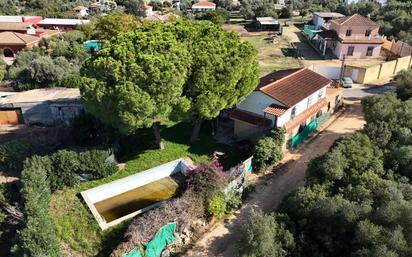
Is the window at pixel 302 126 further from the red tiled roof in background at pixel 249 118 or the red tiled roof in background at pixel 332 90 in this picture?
the red tiled roof in background at pixel 332 90

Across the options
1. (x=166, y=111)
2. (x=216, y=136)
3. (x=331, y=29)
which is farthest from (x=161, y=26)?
(x=331, y=29)

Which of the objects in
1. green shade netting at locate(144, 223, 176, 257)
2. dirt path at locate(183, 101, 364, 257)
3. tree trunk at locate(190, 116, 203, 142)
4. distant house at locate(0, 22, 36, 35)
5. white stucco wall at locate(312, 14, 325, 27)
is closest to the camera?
green shade netting at locate(144, 223, 176, 257)

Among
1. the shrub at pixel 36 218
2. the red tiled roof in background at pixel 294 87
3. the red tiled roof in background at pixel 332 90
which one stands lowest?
the shrub at pixel 36 218

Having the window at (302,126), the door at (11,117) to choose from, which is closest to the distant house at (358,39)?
the window at (302,126)

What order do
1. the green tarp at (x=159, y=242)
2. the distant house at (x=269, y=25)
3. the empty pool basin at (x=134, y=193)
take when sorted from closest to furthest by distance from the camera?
the green tarp at (x=159, y=242) < the empty pool basin at (x=134, y=193) < the distant house at (x=269, y=25)

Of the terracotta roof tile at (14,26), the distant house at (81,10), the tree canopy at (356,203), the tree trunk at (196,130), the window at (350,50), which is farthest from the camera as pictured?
the distant house at (81,10)

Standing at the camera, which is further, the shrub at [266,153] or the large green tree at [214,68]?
the shrub at [266,153]

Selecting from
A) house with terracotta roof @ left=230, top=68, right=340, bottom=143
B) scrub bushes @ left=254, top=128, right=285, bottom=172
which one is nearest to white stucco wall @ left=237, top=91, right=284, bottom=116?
house with terracotta roof @ left=230, top=68, right=340, bottom=143

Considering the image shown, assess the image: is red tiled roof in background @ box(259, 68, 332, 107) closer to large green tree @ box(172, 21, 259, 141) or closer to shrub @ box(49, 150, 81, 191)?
large green tree @ box(172, 21, 259, 141)
